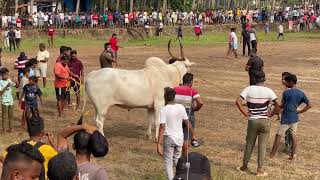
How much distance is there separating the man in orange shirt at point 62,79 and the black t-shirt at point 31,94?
157 centimetres

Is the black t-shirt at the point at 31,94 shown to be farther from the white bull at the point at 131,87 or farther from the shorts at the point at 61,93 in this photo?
the shorts at the point at 61,93

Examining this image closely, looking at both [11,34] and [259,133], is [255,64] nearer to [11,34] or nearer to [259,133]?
[259,133]

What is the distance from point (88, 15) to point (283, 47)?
14790 millimetres

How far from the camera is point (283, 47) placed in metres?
34.9

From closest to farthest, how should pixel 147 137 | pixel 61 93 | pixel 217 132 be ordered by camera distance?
pixel 147 137
pixel 217 132
pixel 61 93

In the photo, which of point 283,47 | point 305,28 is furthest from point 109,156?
point 305,28

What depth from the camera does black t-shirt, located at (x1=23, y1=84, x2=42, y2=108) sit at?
39.5 feet

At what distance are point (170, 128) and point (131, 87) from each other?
328 centimetres

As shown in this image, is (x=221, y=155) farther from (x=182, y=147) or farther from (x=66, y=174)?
(x=66, y=174)

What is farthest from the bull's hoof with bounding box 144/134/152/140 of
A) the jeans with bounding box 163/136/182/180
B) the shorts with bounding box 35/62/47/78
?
the shorts with bounding box 35/62/47/78

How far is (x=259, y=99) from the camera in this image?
916cm

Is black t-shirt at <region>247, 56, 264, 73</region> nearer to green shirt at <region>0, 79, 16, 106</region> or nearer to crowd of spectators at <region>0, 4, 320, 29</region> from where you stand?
green shirt at <region>0, 79, 16, 106</region>

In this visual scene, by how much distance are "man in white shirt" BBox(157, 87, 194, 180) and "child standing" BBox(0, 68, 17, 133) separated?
482 centimetres

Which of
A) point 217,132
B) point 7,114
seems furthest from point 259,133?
point 7,114
